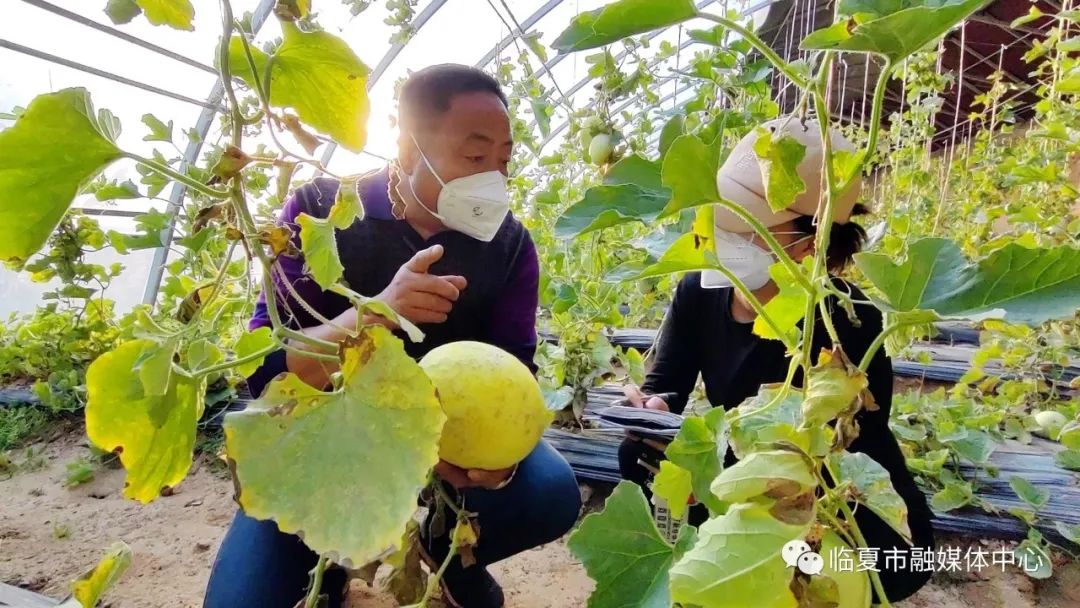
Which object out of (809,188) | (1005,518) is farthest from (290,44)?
(1005,518)

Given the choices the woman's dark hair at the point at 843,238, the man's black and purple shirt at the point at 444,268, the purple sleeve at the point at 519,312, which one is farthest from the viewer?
the purple sleeve at the point at 519,312

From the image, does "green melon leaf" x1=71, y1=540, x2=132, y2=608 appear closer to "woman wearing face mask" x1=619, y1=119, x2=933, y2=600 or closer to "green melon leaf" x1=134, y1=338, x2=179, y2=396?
"green melon leaf" x1=134, y1=338, x2=179, y2=396

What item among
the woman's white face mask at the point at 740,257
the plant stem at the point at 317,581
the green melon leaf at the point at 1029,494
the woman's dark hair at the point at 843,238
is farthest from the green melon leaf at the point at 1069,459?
the plant stem at the point at 317,581

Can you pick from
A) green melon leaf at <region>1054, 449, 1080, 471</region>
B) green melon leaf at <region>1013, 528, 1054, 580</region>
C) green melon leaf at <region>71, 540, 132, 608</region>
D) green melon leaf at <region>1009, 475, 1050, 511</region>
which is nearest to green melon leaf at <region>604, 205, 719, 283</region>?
green melon leaf at <region>71, 540, 132, 608</region>

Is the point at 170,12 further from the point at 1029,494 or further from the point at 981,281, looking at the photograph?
the point at 1029,494

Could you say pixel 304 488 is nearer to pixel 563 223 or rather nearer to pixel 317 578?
pixel 317 578

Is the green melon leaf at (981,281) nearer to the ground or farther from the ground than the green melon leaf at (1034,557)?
farther from the ground

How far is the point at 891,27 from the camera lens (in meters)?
0.33

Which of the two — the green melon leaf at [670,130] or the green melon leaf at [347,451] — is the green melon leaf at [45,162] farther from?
the green melon leaf at [670,130]

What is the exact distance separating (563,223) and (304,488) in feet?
0.95

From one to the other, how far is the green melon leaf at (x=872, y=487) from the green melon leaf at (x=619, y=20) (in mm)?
307

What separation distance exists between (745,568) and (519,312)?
92 centimetres

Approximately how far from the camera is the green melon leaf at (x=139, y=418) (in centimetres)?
38

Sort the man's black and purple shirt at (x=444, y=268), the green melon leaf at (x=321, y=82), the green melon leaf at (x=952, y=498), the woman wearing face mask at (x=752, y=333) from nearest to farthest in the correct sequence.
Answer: the green melon leaf at (x=321, y=82), the woman wearing face mask at (x=752, y=333), the man's black and purple shirt at (x=444, y=268), the green melon leaf at (x=952, y=498)
